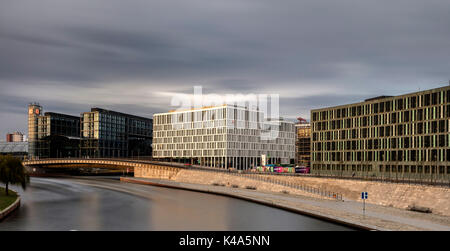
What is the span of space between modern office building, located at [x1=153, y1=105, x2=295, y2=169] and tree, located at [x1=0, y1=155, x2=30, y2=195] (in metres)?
95.8

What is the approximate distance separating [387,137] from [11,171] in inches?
3253

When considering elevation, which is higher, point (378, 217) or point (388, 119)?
point (388, 119)

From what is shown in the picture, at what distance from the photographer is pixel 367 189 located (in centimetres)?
8075

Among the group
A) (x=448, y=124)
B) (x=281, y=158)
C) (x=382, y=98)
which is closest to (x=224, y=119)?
(x=281, y=158)

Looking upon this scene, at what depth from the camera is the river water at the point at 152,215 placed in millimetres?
53750

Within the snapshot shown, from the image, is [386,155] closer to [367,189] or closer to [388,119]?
[388,119]

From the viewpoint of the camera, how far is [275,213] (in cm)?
6456

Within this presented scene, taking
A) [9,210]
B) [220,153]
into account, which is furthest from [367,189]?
[220,153]

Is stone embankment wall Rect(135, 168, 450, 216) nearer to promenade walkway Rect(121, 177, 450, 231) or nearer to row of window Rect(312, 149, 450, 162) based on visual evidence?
promenade walkway Rect(121, 177, 450, 231)

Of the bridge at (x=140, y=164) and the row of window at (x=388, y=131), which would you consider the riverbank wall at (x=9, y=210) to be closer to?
the bridge at (x=140, y=164)

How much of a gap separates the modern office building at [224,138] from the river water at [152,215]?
86.0m

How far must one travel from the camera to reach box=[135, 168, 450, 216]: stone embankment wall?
6556cm
